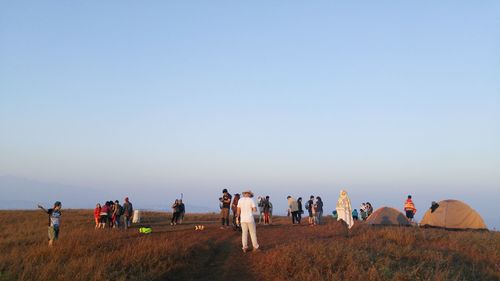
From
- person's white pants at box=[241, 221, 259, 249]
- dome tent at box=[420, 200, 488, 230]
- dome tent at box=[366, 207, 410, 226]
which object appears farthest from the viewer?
dome tent at box=[366, 207, 410, 226]

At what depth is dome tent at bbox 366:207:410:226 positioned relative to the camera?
31.7 m

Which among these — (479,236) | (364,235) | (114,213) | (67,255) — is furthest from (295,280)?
(114,213)

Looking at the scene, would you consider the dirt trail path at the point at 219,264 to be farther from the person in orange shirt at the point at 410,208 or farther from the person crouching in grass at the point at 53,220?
the person in orange shirt at the point at 410,208

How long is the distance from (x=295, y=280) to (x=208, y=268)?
3.42 m

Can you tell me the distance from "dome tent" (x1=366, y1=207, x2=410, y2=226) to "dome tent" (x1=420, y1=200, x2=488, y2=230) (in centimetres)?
145

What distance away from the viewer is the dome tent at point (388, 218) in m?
31.7

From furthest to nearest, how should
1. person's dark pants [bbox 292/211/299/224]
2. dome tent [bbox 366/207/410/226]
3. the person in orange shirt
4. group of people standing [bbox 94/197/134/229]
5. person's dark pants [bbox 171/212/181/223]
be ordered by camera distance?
the person in orange shirt, dome tent [bbox 366/207/410/226], person's dark pants [bbox 171/212/181/223], person's dark pants [bbox 292/211/299/224], group of people standing [bbox 94/197/134/229]

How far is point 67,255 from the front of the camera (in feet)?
43.6

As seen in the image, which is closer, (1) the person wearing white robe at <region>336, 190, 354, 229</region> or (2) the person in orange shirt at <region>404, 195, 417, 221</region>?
(1) the person wearing white robe at <region>336, 190, 354, 229</region>

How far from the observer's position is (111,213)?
27.9 m

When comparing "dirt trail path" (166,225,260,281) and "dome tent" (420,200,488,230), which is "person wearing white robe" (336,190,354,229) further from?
"dirt trail path" (166,225,260,281)

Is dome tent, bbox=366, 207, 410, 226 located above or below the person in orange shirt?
below

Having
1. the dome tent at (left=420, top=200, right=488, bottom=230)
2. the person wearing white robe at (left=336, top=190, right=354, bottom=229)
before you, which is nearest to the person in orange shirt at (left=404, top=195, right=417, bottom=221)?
the dome tent at (left=420, top=200, right=488, bottom=230)

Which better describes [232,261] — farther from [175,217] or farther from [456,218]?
[456,218]
